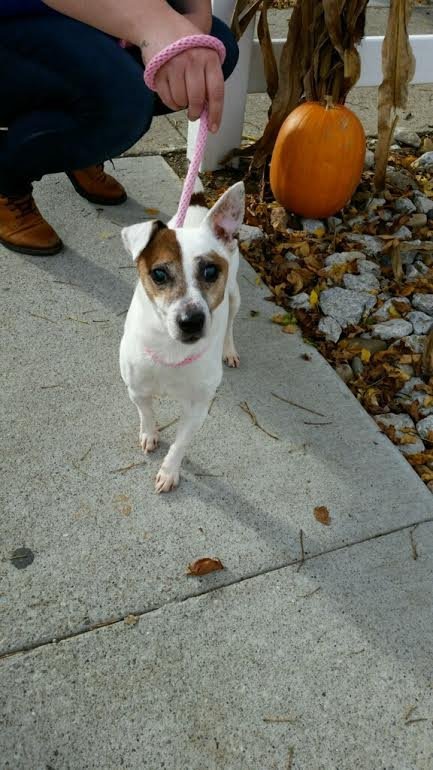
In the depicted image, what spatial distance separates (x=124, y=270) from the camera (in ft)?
12.2

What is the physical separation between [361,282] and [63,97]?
6.48 ft

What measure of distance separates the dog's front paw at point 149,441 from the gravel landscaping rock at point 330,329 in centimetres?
125

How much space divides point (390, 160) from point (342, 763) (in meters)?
4.27

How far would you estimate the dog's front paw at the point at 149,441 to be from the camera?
2781 mm

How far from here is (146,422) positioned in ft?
8.89

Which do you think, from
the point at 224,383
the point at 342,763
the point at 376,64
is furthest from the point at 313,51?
the point at 342,763

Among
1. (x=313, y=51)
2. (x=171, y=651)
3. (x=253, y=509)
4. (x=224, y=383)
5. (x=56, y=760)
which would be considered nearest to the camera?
(x=56, y=760)

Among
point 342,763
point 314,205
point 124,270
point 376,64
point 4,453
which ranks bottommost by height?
point 342,763

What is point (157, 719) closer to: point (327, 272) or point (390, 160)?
point (327, 272)

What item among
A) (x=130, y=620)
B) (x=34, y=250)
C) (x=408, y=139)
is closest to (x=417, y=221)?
(x=408, y=139)

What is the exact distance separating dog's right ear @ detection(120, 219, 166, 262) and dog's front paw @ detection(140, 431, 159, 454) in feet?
2.92

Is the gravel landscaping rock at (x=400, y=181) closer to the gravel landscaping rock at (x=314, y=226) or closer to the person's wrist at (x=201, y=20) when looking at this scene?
the gravel landscaping rock at (x=314, y=226)

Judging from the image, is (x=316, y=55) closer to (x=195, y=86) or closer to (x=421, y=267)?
(x=421, y=267)

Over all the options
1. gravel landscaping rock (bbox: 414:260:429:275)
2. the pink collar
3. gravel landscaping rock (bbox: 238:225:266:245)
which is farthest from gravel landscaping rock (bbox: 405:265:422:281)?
the pink collar
